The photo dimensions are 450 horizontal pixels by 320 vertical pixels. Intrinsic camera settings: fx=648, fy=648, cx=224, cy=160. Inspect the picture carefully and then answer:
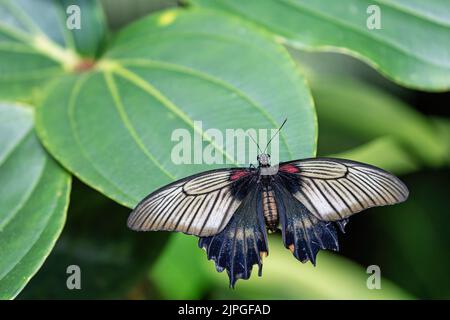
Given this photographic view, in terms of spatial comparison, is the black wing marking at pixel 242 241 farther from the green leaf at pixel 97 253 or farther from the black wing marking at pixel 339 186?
the green leaf at pixel 97 253

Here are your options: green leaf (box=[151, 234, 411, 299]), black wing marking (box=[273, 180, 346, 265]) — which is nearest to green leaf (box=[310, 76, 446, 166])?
green leaf (box=[151, 234, 411, 299])

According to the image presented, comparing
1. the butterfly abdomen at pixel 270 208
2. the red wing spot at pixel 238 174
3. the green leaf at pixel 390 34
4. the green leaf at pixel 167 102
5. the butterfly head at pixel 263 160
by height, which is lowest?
the butterfly abdomen at pixel 270 208

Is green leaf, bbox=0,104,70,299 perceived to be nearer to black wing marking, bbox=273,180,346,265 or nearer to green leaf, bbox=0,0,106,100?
green leaf, bbox=0,0,106,100

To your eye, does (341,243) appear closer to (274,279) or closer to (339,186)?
(274,279)

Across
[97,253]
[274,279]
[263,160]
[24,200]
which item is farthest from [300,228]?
[274,279]

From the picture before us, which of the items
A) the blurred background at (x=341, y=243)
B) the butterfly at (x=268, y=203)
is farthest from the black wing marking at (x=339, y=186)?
the blurred background at (x=341, y=243)

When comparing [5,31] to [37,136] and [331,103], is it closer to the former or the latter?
[37,136]

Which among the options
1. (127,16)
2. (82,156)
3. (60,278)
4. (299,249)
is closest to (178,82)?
(82,156)
